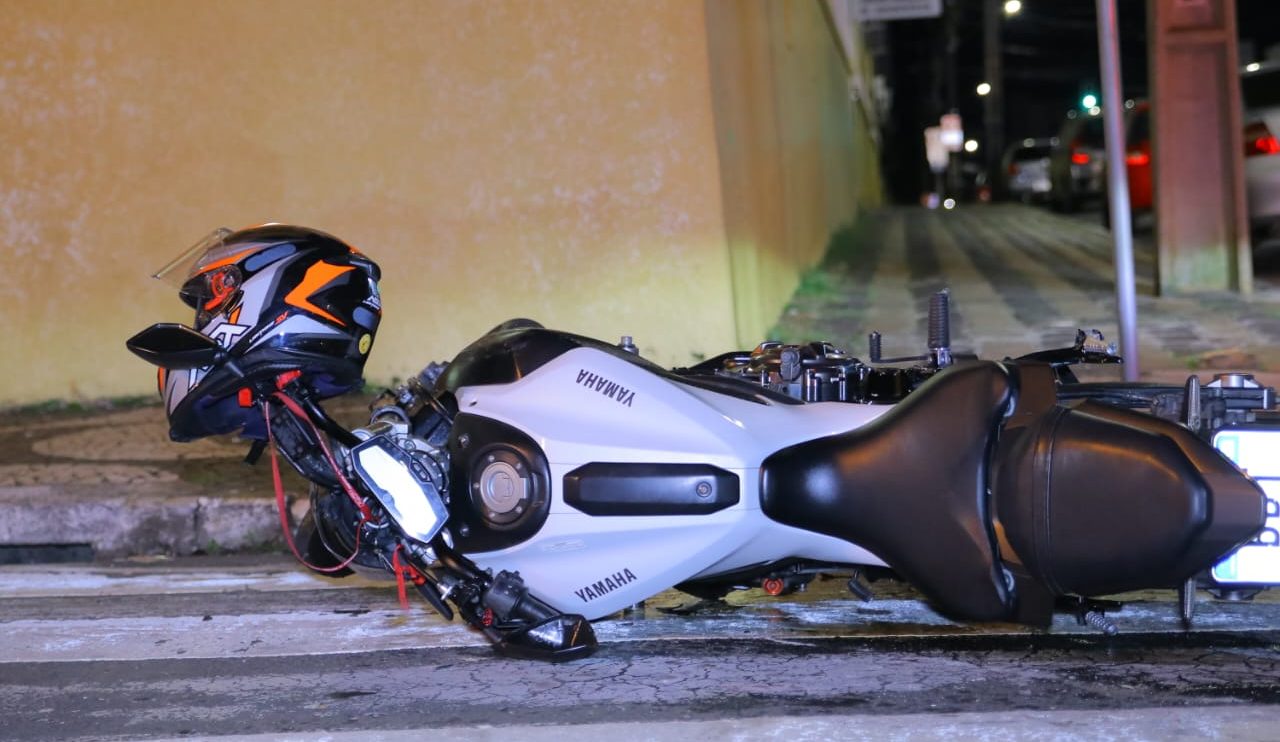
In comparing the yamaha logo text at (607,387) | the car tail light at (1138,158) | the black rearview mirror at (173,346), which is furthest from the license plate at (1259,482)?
the car tail light at (1138,158)

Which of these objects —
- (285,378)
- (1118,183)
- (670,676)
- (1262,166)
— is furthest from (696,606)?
(1262,166)

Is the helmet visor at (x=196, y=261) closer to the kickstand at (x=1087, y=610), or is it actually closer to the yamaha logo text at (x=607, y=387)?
the yamaha logo text at (x=607, y=387)

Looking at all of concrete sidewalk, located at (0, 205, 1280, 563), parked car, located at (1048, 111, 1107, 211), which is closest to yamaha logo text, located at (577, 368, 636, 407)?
concrete sidewalk, located at (0, 205, 1280, 563)

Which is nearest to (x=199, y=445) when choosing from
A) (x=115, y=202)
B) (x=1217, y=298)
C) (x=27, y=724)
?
(x=115, y=202)

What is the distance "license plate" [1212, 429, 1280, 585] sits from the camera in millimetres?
3566

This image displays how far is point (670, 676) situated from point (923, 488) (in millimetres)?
872

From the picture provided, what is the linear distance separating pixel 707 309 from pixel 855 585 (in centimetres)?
418

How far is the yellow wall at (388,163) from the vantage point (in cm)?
799

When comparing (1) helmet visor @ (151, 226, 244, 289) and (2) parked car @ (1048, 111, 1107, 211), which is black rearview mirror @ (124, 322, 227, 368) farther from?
(2) parked car @ (1048, 111, 1107, 211)

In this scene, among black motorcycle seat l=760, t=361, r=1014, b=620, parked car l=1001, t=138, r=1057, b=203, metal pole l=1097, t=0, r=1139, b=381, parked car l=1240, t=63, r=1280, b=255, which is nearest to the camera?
black motorcycle seat l=760, t=361, r=1014, b=620

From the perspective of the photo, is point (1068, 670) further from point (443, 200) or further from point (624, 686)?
point (443, 200)

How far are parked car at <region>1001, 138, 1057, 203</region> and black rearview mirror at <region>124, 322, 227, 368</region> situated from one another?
28091 millimetres

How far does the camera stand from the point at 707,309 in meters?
8.01

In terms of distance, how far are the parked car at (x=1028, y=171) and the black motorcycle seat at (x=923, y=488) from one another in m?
27.8
